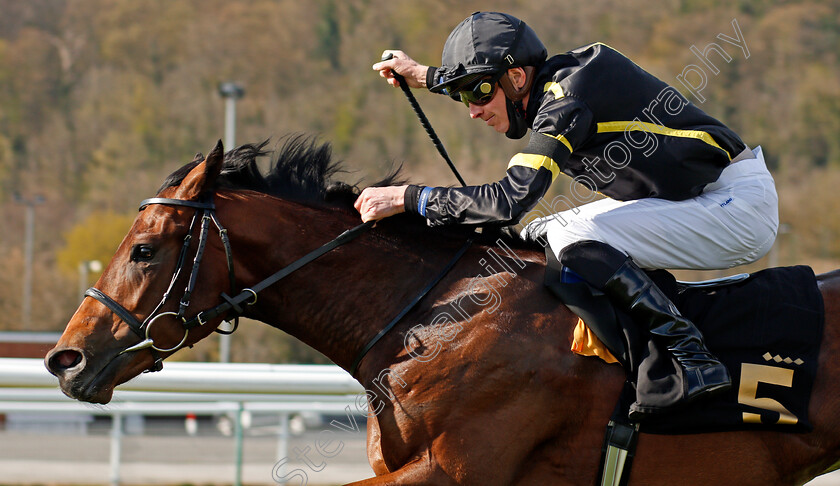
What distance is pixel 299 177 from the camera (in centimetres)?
367

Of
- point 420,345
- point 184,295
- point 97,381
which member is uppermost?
point 184,295

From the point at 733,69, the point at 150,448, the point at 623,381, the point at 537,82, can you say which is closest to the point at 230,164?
the point at 537,82

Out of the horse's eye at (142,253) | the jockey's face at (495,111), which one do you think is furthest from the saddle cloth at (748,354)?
the horse's eye at (142,253)

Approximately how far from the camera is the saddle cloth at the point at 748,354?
3188mm

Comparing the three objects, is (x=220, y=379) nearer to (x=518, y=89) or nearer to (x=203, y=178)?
(x=203, y=178)

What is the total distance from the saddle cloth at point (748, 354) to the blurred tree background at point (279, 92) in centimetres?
3127

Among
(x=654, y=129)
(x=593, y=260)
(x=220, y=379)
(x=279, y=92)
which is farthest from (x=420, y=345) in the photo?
(x=279, y=92)

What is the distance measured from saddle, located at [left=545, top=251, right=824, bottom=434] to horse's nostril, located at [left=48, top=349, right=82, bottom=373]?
1742 mm

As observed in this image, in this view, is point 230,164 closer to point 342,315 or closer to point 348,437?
point 342,315

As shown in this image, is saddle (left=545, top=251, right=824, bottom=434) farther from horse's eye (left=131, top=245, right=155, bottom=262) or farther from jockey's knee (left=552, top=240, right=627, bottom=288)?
horse's eye (left=131, top=245, right=155, bottom=262)

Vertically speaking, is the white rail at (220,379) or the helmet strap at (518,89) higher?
the helmet strap at (518,89)

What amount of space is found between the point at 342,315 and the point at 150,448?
14.2 ft

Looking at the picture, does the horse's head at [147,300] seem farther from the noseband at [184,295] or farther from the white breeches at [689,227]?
the white breeches at [689,227]

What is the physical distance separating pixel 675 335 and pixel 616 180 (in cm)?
64
